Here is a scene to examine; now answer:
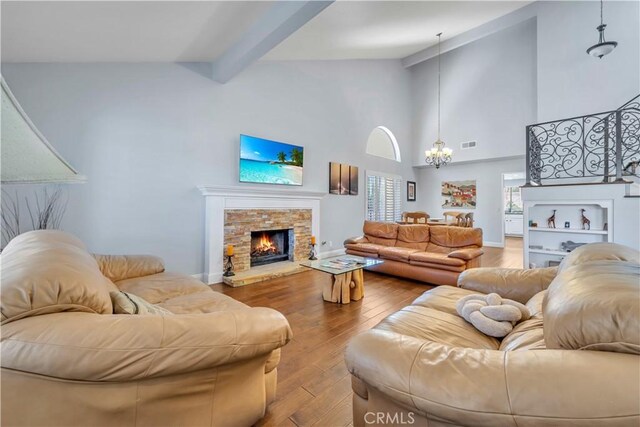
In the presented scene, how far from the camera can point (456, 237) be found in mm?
4289

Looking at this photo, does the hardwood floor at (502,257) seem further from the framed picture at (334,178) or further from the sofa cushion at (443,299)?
the sofa cushion at (443,299)

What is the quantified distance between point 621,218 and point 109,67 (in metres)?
6.23

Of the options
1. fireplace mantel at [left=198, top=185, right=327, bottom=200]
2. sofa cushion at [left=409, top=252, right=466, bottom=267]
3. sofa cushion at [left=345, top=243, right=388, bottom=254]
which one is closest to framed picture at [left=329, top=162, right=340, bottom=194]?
fireplace mantel at [left=198, top=185, right=327, bottom=200]

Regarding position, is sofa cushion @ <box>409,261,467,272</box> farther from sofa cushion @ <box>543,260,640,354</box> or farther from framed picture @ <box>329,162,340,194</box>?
sofa cushion @ <box>543,260,640,354</box>

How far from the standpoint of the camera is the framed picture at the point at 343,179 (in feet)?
18.7

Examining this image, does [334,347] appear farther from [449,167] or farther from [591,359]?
[449,167]

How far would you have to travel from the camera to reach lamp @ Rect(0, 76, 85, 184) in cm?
97

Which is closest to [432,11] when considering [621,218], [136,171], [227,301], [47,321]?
[621,218]

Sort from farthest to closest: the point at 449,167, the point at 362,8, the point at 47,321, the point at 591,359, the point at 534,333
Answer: the point at 449,167 < the point at 362,8 < the point at 534,333 < the point at 47,321 < the point at 591,359

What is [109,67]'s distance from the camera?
3117 millimetres

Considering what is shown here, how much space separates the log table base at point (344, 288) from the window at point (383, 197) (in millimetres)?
3637

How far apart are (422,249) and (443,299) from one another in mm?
2812

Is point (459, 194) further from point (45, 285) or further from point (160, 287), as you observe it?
point (45, 285)

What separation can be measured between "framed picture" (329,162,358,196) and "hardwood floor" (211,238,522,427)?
213 cm
